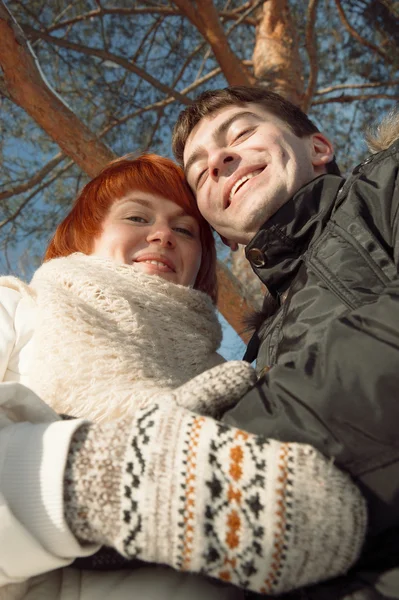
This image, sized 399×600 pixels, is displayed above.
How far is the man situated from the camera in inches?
30.7

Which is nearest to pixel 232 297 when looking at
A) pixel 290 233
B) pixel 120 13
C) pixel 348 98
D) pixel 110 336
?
pixel 290 233

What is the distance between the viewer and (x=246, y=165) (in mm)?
1612

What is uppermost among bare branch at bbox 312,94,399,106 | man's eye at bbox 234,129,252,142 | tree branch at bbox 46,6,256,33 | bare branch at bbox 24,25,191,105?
tree branch at bbox 46,6,256,33

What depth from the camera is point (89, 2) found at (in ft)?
12.5

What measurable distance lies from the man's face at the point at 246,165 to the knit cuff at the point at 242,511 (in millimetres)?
914

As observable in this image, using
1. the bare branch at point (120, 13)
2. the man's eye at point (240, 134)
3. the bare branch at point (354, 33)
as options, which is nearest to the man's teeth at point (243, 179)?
the man's eye at point (240, 134)

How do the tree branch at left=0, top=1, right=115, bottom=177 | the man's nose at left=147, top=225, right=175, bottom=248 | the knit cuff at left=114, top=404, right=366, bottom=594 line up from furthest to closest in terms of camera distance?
1. the tree branch at left=0, top=1, right=115, bottom=177
2. the man's nose at left=147, top=225, right=175, bottom=248
3. the knit cuff at left=114, top=404, right=366, bottom=594

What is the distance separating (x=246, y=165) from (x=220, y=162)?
95 mm

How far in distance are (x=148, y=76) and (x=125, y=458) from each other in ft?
10.2

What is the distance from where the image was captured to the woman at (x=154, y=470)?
723 mm

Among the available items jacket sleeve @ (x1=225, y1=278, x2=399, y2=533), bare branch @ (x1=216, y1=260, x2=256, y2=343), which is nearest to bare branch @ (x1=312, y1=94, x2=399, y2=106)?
bare branch @ (x1=216, y1=260, x2=256, y2=343)

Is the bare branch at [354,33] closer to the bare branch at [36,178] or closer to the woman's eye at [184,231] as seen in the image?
the bare branch at [36,178]

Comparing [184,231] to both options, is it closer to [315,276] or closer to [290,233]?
[290,233]

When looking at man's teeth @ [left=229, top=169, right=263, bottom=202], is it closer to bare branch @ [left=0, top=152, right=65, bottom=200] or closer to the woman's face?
the woman's face
